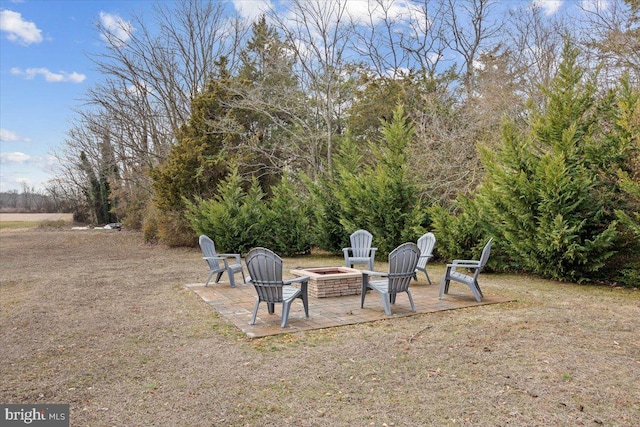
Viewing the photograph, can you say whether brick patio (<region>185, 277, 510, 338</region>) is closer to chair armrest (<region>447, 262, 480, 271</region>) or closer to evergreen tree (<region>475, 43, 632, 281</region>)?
chair armrest (<region>447, 262, 480, 271</region>)

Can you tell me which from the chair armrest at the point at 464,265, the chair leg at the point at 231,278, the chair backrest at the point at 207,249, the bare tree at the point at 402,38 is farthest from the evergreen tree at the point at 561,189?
the bare tree at the point at 402,38

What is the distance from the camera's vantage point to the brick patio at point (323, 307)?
4.80 meters

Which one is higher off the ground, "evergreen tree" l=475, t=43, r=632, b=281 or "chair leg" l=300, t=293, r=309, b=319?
"evergreen tree" l=475, t=43, r=632, b=281

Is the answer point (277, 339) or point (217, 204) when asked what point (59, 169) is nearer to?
point (217, 204)

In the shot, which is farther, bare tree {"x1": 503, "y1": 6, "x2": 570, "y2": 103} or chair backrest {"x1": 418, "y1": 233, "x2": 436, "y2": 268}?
bare tree {"x1": 503, "y1": 6, "x2": 570, "y2": 103}

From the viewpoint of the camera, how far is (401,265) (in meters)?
5.08

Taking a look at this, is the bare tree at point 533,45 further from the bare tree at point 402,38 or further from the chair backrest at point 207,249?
the chair backrest at point 207,249

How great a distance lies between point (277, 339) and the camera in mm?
4297

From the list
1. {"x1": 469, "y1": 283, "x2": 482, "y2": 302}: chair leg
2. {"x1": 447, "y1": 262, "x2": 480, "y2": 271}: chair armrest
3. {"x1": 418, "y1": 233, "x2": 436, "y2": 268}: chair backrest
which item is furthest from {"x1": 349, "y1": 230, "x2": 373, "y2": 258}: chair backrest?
{"x1": 469, "y1": 283, "x2": 482, "y2": 302}: chair leg

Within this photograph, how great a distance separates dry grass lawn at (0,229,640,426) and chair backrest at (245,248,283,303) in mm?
543

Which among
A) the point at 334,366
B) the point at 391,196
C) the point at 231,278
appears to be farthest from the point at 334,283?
the point at 391,196

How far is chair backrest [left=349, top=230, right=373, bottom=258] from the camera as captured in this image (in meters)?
8.31

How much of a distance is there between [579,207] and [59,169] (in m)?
37.4

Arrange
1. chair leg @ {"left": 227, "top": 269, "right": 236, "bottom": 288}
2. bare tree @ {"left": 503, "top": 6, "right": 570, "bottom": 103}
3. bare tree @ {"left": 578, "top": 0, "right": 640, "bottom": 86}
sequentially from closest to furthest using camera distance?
chair leg @ {"left": 227, "top": 269, "right": 236, "bottom": 288} → bare tree @ {"left": 578, "top": 0, "right": 640, "bottom": 86} → bare tree @ {"left": 503, "top": 6, "right": 570, "bottom": 103}
